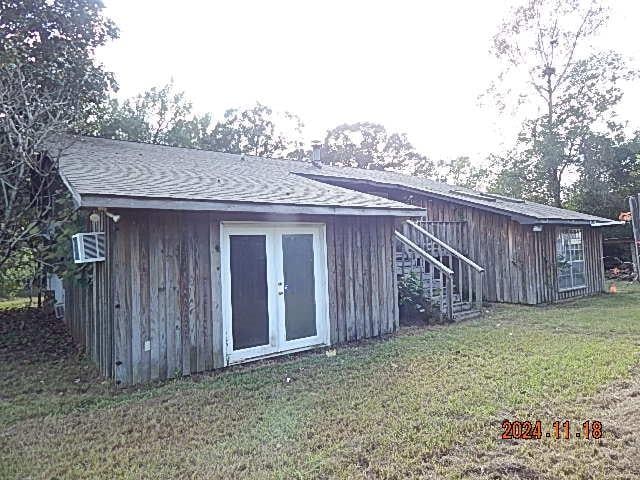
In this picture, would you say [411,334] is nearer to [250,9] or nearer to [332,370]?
[332,370]

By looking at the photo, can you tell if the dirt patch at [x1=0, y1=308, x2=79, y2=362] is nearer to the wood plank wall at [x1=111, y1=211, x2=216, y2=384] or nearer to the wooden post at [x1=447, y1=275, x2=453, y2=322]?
the wood plank wall at [x1=111, y1=211, x2=216, y2=384]

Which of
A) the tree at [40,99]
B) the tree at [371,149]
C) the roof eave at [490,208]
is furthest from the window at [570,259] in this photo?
the tree at [371,149]

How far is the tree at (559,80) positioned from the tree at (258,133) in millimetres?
12888

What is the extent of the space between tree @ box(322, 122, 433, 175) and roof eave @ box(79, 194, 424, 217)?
2458cm

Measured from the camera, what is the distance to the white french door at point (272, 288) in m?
5.91

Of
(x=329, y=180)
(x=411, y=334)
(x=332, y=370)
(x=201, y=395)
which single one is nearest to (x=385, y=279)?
(x=411, y=334)

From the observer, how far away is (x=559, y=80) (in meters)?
23.0

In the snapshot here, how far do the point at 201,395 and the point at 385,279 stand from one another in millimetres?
3897

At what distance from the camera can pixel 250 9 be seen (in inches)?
398

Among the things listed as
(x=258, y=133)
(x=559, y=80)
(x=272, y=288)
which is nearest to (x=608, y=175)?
(x=559, y=80)

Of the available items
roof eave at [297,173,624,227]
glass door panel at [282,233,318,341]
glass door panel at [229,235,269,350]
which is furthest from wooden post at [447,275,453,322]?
glass door panel at [229,235,269,350]

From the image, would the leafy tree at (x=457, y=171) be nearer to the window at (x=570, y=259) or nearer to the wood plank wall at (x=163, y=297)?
the window at (x=570, y=259)

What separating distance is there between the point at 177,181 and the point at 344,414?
373 cm

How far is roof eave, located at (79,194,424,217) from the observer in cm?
454
